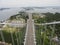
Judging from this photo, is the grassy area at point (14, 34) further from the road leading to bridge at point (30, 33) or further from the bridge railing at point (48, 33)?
the bridge railing at point (48, 33)

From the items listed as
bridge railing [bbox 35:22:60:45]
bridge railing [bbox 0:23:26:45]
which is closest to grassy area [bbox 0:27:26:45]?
bridge railing [bbox 0:23:26:45]

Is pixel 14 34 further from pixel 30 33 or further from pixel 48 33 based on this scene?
pixel 48 33

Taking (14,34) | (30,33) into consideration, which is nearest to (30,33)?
(30,33)

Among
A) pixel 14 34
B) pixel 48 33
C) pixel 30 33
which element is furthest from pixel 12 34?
pixel 48 33

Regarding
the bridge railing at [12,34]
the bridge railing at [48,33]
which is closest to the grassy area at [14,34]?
the bridge railing at [12,34]

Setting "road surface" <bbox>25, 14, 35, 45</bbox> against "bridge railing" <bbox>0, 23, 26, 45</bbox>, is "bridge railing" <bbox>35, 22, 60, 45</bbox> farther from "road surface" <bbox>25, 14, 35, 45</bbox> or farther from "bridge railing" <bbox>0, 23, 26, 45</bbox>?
"bridge railing" <bbox>0, 23, 26, 45</bbox>

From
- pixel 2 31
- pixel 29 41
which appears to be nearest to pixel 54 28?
pixel 29 41
